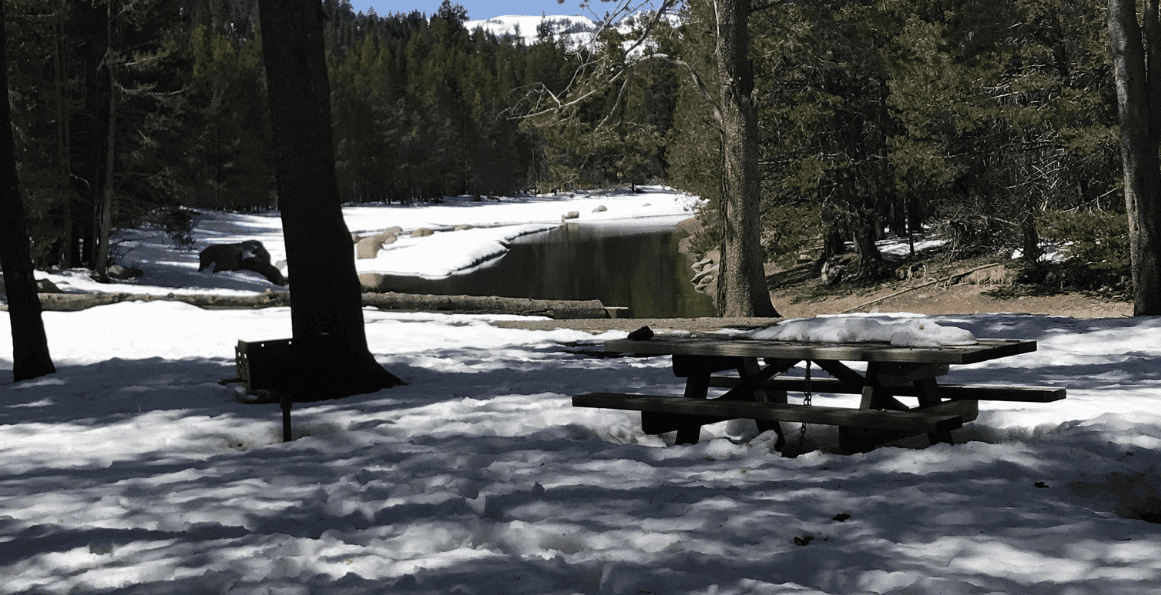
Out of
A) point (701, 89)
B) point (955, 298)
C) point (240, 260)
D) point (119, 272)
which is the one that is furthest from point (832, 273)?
point (119, 272)

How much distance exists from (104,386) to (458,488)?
5.62 meters

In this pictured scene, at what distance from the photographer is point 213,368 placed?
32.8 feet

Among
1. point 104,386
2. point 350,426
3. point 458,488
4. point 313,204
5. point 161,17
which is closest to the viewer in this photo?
point 458,488

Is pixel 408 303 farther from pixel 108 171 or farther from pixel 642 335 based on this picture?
pixel 642 335

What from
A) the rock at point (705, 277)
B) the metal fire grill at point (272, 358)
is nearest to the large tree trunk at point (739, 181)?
the metal fire grill at point (272, 358)

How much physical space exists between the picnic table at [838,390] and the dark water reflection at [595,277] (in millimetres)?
13731

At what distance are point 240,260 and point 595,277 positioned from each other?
12103 mm

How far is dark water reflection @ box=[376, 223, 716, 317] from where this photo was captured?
87.9 ft

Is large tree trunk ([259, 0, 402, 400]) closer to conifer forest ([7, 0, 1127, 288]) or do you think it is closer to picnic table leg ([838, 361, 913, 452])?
picnic table leg ([838, 361, 913, 452])

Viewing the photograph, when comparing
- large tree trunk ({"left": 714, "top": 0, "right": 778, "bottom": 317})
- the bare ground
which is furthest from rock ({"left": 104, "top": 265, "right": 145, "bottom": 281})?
large tree trunk ({"left": 714, "top": 0, "right": 778, "bottom": 317})

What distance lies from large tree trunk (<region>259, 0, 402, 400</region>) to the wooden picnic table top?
10.3 feet

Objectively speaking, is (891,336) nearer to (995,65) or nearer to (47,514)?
(47,514)

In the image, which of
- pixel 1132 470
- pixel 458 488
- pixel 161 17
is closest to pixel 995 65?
pixel 1132 470

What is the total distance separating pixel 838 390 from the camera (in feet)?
21.1
